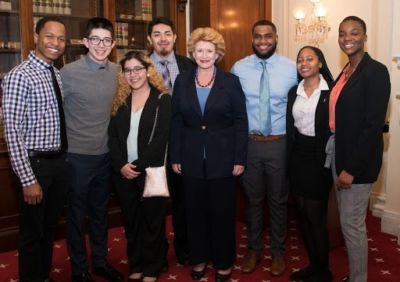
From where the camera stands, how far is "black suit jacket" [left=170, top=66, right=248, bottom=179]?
8.37 ft

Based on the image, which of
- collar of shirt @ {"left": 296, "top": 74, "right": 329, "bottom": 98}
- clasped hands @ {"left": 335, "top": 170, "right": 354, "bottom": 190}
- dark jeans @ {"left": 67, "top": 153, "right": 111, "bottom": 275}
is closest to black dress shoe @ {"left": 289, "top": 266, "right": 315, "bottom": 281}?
clasped hands @ {"left": 335, "top": 170, "right": 354, "bottom": 190}

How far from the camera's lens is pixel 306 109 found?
8.05ft

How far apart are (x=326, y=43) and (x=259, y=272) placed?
99.4 inches

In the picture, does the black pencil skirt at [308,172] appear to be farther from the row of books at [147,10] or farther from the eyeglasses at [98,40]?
the row of books at [147,10]

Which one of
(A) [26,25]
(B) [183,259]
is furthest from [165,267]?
(A) [26,25]

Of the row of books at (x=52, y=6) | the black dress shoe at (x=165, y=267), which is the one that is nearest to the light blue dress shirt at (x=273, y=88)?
the black dress shoe at (x=165, y=267)

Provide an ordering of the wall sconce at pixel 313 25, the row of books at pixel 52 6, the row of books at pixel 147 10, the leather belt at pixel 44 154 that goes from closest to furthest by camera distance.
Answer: the leather belt at pixel 44 154 → the row of books at pixel 52 6 → the row of books at pixel 147 10 → the wall sconce at pixel 313 25

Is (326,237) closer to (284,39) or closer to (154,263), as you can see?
(154,263)

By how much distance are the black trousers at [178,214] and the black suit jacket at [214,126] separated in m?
0.26

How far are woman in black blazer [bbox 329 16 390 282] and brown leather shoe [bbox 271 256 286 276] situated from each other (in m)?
0.53

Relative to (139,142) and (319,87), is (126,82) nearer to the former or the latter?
(139,142)

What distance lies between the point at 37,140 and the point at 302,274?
1.73 metres

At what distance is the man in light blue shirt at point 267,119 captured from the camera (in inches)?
106

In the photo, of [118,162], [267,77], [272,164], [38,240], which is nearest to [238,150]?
[272,164]
